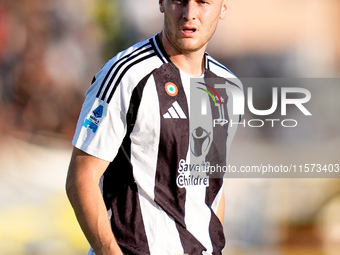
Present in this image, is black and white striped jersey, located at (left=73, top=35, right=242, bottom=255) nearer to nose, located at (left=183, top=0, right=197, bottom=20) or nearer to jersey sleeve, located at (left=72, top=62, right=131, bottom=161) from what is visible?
jersey sleeve, located at (left=72, top=62, right=131, bottom=161)

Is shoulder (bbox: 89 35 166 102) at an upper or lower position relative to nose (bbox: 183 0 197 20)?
lower

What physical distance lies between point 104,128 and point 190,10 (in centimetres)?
49

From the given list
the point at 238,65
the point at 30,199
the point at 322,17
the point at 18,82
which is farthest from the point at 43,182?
the point at 322,17

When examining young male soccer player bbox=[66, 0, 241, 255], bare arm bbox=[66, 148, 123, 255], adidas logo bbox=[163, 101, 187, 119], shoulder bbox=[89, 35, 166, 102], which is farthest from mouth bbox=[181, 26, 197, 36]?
bare arm bbox=[66, 148, 123, 255]

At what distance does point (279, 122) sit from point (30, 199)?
5.55 ft

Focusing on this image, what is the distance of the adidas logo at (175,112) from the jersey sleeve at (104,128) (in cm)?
16

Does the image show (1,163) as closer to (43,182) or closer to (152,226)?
(43,182)

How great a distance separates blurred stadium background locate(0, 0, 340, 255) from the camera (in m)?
4.22

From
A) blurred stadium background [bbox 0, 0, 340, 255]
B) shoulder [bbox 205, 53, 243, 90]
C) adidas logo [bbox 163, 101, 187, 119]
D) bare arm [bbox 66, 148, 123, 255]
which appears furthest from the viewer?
blurred stadium background [bbox 0, 0, 340, 255]

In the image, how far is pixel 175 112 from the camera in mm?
2078

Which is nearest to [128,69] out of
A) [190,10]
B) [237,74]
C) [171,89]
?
[171,89]

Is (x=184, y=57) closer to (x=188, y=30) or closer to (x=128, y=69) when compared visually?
(x=188, y=30)

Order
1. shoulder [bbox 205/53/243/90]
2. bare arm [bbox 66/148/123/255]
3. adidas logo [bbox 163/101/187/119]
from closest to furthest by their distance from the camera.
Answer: bare arm [bbox 66/148/123/255]
adidas logo [bbox 163/101/187/119]
shoulder [bbox 205/53/243/90]

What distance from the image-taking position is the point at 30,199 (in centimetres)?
422
